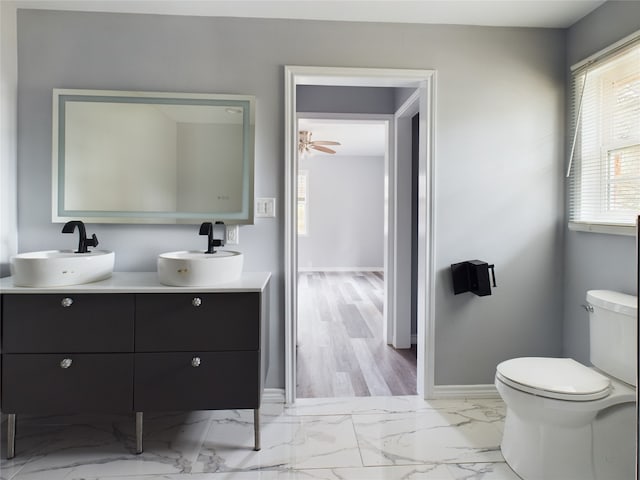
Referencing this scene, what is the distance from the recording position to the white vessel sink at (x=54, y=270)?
1802 millimetres

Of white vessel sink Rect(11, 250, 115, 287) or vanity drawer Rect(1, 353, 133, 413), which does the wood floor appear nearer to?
vanity drawer Rect(1, 353, 133, 413)

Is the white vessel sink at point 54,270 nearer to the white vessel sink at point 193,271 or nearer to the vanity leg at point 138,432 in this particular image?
the white vessel sink at point 193,271

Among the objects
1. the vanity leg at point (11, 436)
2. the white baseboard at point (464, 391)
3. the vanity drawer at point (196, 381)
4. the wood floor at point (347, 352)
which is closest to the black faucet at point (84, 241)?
the vanity drawer at point (196, 381)

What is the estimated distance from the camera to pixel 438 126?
2375mm

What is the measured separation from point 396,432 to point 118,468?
1.31 m

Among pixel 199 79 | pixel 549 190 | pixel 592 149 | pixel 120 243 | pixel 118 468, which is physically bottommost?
pixel 118 468

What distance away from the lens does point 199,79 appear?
2271 mm

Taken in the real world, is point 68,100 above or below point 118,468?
above

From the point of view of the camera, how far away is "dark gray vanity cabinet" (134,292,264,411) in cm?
185

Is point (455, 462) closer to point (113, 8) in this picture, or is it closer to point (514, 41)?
point (514, 41)

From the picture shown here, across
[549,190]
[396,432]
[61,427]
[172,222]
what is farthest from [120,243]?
[549,190]

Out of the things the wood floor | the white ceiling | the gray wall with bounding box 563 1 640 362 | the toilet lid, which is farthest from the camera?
the wood floor

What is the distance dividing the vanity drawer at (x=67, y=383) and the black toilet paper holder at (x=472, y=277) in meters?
1.76

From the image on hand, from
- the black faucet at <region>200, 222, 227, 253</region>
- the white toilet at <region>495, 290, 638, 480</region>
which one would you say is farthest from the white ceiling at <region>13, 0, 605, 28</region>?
the white toilet at <region>495, 290, 638, 480</region>
